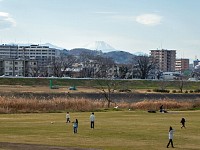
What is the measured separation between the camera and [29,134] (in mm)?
33844

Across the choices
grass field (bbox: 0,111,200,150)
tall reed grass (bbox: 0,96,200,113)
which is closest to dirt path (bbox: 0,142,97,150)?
grass field (bbox: 0,111,200,150)

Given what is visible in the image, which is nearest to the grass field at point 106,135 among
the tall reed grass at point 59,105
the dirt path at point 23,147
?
the dirt path at point 23,147

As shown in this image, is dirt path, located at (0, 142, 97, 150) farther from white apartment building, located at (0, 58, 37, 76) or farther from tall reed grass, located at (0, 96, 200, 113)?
white apartment building, located at (0, 58, 37, 76)

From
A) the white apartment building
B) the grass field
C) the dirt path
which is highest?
the white apartment building

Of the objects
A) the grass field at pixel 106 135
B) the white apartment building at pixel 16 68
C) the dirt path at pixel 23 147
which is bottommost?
the grass field at pixel 106 135

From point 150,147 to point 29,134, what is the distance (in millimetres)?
10052

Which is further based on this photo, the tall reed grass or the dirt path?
the tall reed grass

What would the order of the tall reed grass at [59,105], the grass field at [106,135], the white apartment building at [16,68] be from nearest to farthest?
1. the grass field at [106,135]
2. the tall reed grass at [59,105]
3. the white apartment building at [16,68]

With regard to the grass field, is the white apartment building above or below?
above

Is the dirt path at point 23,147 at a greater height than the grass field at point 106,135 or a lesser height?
greater

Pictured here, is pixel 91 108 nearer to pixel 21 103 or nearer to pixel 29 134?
pixel 21 103

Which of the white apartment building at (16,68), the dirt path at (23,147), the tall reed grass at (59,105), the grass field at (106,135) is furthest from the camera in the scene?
the white apartment building at (16,68)

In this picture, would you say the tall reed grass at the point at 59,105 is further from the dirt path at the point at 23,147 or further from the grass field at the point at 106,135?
the dirt path at the point at 23,147

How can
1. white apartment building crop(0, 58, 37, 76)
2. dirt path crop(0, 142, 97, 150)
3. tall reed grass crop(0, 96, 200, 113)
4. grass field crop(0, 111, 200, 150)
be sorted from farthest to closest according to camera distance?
white apartment building crop(0, 58, 37, 76) → tall reed grass crop(0, 96, 200, 113) → grass field crop(0, 111, 200, 150) → dirt path crop(0, 142, 97, 150)
